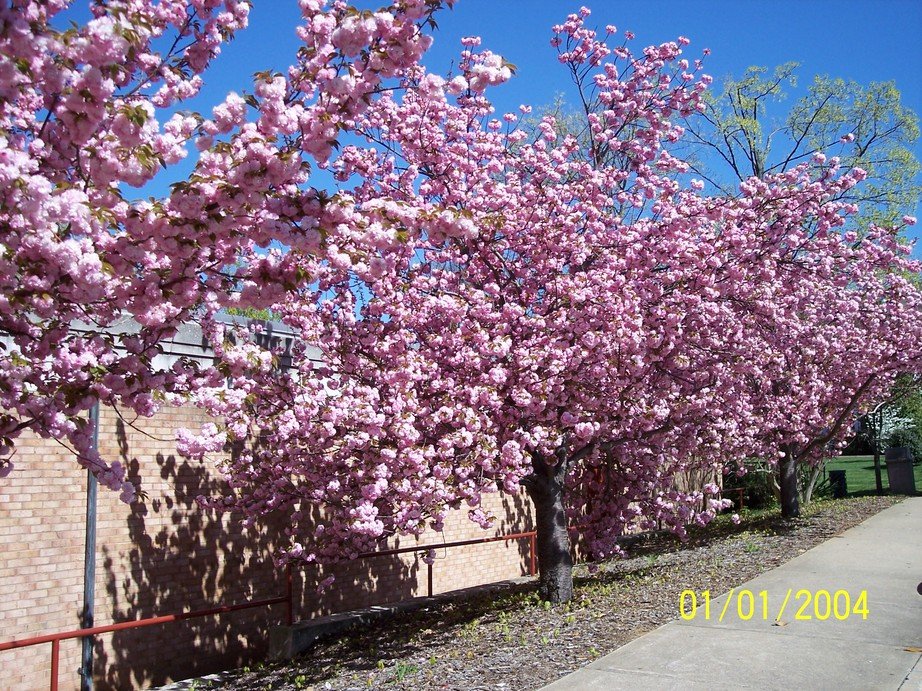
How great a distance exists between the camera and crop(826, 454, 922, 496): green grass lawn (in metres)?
29.5

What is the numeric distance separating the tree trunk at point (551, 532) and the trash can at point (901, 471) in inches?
728

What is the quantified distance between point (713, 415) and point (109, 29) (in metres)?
9.87

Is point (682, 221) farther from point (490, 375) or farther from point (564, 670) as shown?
point (564, 670)

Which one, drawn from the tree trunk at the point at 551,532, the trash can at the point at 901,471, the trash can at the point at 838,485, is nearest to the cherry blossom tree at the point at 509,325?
the tree trunk at the point at 551,532

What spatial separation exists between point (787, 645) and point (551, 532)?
3.51 meters

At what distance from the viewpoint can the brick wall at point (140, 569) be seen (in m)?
7.57

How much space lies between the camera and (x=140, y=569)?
864 centimetres

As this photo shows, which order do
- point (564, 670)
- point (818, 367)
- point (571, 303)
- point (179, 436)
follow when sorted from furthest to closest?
1. point (818, 367)
2. point (571, 303)
3. point (179, 436)
4. point (564, 670)

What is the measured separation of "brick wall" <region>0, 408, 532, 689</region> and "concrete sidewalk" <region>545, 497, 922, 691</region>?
4.45 meters

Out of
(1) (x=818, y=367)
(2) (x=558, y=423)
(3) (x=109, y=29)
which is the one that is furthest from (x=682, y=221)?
(1) (x=818, y=367)

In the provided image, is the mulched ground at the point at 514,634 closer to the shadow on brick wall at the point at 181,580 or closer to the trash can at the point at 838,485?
the shadow on brick wall at the point at 181,580

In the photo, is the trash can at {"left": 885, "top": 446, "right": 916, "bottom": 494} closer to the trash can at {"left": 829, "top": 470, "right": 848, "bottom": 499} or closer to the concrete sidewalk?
the trash can at {"left": 829, "top": 470, "right": 848, "bottom": 499}

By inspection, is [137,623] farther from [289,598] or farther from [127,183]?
[127,183]

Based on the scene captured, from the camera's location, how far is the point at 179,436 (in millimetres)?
7926
